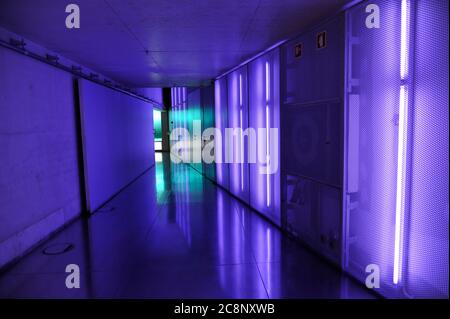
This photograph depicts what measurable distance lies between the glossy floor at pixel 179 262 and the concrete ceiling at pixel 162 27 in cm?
285

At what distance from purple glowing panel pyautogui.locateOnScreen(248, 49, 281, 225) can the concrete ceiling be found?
343 mm

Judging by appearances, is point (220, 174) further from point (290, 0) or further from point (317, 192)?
point (290, 0)

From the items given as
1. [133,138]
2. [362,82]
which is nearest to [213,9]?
[362,82]

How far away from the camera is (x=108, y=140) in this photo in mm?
7777

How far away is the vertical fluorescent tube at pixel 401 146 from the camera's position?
264 cm

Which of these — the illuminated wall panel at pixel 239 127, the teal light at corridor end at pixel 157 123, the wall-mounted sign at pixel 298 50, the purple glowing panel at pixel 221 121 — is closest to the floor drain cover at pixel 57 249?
the illuminated wall panel at pixel 239 127

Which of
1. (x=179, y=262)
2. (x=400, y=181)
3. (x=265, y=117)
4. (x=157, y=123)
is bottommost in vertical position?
(x=179, y=262)

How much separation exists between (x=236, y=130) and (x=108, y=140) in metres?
3.02

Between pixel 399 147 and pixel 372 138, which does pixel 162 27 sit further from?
pixel 399 147

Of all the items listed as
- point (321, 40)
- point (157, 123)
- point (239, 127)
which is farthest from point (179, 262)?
point (157, 123)

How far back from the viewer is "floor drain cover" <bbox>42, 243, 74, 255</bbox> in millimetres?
4387

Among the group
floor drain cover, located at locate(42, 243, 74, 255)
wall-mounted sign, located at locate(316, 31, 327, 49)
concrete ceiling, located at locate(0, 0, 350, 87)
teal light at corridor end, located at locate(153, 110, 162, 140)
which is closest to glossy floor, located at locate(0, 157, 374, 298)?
floor drain cover, located at locate(42, 243, 74, 255)

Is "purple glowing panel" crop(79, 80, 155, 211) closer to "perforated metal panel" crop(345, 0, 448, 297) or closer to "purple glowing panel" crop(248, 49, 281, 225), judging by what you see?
"purple glowing panel" crop(248, 49, 281, 225)

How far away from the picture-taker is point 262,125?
19.9ft
